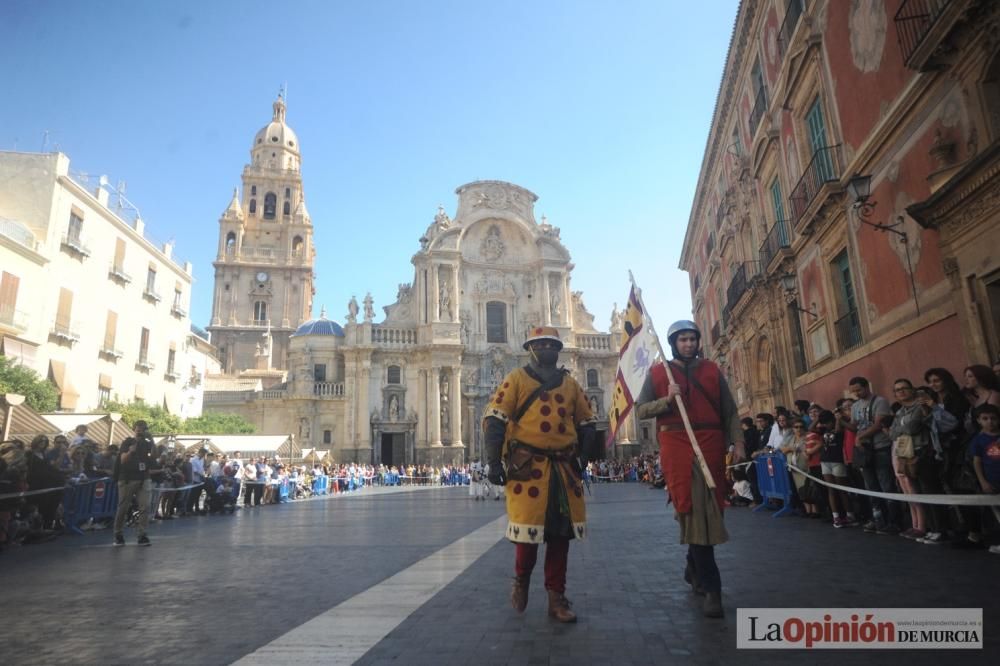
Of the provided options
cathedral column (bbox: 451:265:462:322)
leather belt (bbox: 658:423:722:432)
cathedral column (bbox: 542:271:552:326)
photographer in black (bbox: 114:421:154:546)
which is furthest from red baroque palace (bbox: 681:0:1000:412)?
cathedral column (bbox: 451:265:462:322)

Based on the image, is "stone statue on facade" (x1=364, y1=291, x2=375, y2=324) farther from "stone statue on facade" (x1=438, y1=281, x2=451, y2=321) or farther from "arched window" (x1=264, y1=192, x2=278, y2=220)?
"arched window" (x1=264, y1=192, x2=278, y2=220)

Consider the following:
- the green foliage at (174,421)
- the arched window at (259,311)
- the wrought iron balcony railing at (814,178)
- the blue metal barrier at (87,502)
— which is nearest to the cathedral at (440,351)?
the green foliage at (174,421)

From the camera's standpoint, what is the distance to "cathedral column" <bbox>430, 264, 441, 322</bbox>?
3856 cm

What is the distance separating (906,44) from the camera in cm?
834

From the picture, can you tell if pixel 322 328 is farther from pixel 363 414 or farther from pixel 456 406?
pixel 456 406

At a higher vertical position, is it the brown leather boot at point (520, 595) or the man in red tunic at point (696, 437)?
the man in red tunic at point (696, 437)

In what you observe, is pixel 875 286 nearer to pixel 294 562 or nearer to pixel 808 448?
pixel 808 448

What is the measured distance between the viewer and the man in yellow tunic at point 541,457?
3.84 metres

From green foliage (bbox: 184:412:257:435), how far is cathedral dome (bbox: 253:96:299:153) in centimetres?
3871

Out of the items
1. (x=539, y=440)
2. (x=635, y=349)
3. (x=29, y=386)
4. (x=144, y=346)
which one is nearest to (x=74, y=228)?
(x=144, y=346)

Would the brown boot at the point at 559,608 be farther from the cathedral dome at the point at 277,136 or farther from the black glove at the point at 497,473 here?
the cathedral dome at the point at 277,136

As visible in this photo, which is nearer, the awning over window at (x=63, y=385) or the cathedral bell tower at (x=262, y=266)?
the awning over window at (x=63, y=385)

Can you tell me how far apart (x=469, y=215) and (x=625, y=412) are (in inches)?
1386

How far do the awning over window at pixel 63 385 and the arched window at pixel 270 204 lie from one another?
1689 inches
